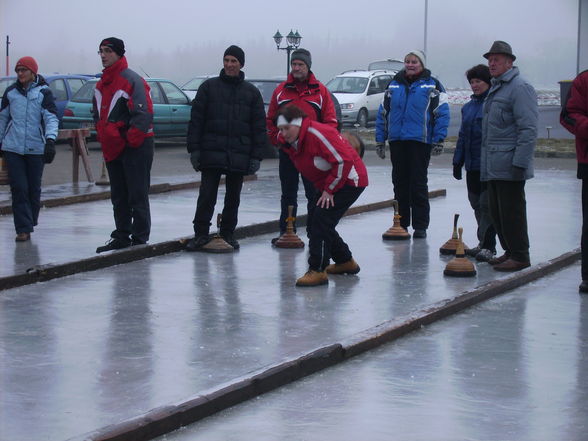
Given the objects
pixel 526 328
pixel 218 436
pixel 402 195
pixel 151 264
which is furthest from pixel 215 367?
pixel 402 195

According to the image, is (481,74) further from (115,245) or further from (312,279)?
(115,245)

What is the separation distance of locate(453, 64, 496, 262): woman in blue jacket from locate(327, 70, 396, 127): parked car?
21.6m

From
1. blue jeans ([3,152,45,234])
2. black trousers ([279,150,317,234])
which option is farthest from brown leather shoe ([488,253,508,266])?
blue jeans ([3,152,45,234])

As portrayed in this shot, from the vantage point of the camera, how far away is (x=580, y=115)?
8883 millimetres

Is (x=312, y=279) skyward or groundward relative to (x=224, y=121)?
groundward

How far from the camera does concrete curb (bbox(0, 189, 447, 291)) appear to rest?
889cm

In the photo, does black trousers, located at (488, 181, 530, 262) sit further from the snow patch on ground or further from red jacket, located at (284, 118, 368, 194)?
the snow patch on ground

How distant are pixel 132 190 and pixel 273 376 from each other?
4.66m

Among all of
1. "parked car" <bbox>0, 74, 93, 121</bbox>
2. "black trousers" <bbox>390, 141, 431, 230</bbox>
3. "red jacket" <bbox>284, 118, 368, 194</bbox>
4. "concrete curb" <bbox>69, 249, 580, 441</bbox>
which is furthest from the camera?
"parked car" <bbox>0, 74, 93, 121</bbox>

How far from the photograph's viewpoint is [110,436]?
5062mm

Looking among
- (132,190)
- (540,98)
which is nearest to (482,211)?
(132,190)

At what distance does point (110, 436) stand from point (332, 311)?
127 inches

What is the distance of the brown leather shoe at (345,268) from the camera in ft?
31.3

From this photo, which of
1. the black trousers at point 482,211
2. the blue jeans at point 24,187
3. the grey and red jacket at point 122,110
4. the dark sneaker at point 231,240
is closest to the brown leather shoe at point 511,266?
the black trousers at point 482,211
